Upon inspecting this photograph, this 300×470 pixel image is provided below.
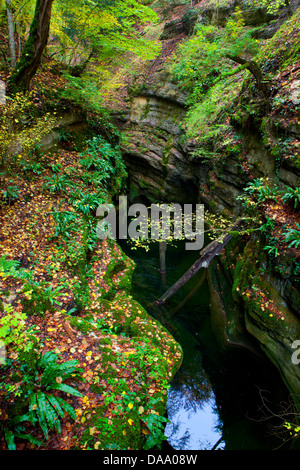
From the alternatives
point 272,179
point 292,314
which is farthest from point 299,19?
point 292,314

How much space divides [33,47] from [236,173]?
778cm

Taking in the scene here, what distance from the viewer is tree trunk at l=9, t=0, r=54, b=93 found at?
6516 millimetres

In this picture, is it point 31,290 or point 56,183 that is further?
point 56,183

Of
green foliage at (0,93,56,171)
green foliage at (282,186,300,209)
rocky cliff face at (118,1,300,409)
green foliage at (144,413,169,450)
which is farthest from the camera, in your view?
green foliage at (0,93,56,171)

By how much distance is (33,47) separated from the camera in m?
6.94

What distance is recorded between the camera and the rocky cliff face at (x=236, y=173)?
572 centimetres

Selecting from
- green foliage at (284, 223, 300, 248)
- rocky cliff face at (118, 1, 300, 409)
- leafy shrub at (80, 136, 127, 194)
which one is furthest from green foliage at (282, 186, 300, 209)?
leafy shrub at (80, 136, 127, 194)

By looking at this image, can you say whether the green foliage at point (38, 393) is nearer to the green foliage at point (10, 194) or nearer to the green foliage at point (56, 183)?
the green foliage at point (10, 194)

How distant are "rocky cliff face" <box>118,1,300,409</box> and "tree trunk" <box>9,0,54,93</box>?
652cm

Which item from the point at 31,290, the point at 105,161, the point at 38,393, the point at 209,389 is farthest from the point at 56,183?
the point at 209,389

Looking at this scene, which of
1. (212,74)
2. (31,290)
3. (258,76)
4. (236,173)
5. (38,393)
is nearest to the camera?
(38,393)

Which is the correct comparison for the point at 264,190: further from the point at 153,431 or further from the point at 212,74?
the point at 212,74

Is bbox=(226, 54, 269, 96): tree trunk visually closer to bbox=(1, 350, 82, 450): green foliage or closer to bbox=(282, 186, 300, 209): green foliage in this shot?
bbox=(282, 186, 300, 209): green foliage

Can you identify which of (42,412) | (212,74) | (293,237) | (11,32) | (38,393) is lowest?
(42,412)
